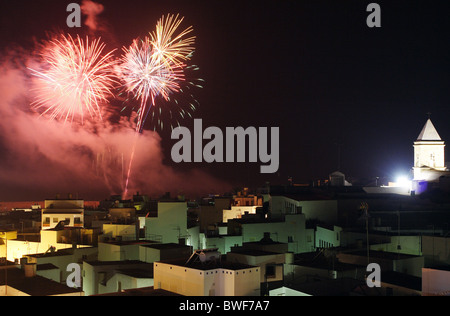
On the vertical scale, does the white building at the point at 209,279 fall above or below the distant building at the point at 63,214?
below

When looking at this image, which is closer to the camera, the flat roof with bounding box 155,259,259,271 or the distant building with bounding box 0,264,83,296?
the flat roof with bounding box 155,259,259,271

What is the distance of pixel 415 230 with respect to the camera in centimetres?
2394

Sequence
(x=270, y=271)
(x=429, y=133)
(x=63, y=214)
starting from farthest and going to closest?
(x=429, y=133)
(x=63, y=214)
(x=270, y=271)

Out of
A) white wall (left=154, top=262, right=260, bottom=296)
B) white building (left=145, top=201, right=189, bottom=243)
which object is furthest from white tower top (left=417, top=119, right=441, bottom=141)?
white wall (left=154, top=262, right=260, bottom=296)

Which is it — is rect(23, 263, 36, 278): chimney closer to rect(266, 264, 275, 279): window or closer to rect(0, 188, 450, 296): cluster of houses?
rect(0, 188, 450, 296): cluster of houses

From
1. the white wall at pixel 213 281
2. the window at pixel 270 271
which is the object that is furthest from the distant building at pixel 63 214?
the white wall at pixel 213 281

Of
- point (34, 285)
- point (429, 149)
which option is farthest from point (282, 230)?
point (429, 149)

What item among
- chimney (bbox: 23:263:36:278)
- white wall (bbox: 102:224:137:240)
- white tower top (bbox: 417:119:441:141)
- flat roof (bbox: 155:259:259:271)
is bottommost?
chimney (bbox: 23:263:36:278)

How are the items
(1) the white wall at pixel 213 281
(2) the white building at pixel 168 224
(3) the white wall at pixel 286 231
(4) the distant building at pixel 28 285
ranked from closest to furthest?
(1) the white wall at pixel 213 281
(4) the distant building at pixel 28 285
(3) the white wall at pixel 286 231
(2) the white building at pixel 168 224

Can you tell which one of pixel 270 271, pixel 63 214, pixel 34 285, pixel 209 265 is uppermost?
pixel 63 214

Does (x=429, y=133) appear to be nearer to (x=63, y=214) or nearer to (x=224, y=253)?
(x=224, y=253)

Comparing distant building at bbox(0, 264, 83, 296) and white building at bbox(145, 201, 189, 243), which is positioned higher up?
white building at bbox(145, 201, 189, 243)

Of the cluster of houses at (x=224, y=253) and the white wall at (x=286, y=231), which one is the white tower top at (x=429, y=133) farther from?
the white wall at (x=286, y=231)
